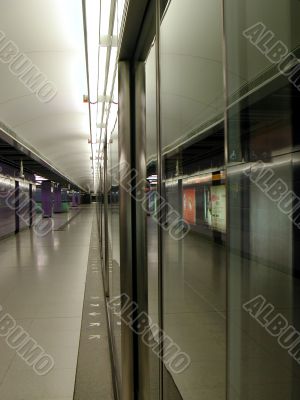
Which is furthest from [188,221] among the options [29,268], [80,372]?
[29,268]

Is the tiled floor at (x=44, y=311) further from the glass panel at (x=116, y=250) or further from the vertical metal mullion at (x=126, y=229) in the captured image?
the vertical metal mullion at (x=126, y=229)

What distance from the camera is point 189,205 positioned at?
1.62m

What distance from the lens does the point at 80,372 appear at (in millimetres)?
3586

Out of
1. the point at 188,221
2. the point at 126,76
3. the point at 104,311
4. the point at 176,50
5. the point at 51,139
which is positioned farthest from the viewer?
the point at 51,139

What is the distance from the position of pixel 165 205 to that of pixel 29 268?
25.9 feet

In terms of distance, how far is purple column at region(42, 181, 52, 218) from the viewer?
97.3 feet

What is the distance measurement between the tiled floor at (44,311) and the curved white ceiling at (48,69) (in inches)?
153

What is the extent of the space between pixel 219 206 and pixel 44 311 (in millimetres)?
5113

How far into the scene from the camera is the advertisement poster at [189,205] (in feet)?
5.12

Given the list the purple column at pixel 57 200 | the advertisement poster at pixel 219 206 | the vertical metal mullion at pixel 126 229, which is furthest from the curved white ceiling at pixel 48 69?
the purple column at pixel 57 200

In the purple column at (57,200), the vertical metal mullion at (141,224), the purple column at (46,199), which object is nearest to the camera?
the vertical metal mullion at (141,224)

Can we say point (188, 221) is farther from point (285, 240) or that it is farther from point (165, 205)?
point (285, 240)

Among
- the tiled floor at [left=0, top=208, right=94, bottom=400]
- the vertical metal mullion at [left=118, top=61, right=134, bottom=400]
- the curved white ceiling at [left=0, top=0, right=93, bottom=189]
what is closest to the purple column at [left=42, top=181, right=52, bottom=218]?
the curved white ceiling at [left=0, top=0, right=93, bottom=189]

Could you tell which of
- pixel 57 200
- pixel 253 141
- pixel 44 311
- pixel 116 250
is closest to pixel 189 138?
pixel 253 141
